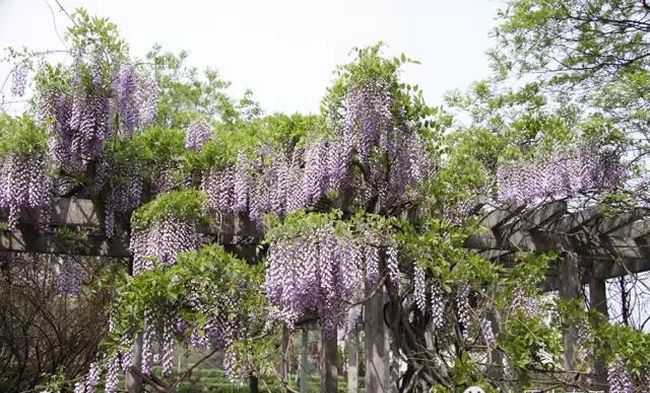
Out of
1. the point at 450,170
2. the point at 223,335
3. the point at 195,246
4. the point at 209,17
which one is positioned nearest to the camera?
the point at 209,17

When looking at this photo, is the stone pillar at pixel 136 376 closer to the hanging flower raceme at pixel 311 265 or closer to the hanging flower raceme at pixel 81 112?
the hanging flower raceme at pixel 311 265

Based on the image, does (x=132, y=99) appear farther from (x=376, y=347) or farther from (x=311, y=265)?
(x=376, y=347)

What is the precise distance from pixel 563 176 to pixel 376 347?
2.27 metres

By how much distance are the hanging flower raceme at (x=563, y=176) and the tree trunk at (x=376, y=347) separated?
1730 mm

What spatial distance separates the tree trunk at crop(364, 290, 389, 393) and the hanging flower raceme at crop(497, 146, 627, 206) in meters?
1.73

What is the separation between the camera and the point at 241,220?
5055 millimetres

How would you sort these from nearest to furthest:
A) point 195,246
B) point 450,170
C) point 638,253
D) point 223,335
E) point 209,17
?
point 209,17, point 223,335, point 195,246, point 450,170, point 638,253

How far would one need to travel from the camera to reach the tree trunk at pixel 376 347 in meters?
4.23

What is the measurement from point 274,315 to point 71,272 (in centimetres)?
233

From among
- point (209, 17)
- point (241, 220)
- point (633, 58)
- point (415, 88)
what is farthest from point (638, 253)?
point (209, 17)

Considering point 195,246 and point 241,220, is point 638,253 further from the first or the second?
point 195,246

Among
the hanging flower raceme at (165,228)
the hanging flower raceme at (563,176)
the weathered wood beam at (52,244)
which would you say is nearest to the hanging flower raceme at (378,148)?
the hanging flower raceme at (165,228)

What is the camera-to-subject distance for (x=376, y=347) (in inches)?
168

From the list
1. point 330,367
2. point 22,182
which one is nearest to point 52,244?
point 22,182
